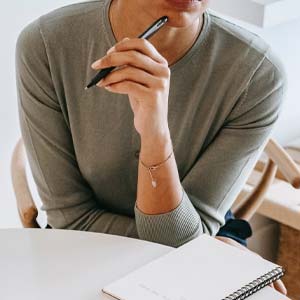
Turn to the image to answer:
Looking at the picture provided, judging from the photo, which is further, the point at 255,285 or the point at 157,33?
the point at 157,33

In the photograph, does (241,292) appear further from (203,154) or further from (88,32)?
(88,32)

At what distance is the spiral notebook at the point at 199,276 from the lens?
76 centimetres

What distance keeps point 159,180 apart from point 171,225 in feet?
0.23

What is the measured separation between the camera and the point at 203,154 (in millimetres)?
1079

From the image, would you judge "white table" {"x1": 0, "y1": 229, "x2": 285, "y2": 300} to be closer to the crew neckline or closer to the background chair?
the background chair

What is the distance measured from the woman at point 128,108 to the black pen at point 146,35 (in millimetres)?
91

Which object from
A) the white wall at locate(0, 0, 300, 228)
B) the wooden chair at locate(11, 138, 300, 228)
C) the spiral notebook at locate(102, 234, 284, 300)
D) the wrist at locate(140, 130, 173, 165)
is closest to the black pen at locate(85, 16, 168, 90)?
the wrist at locate(140, 130, 173, 165)

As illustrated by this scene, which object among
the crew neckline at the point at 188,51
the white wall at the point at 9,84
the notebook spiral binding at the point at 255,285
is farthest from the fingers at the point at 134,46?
the white wall at the point at 9,84

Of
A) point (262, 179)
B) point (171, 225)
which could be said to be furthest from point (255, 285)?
point (262, 179)

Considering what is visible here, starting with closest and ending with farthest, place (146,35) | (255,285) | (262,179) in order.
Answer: (255,285), (146,35), (262,179)

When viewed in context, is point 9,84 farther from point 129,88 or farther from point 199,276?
point 199,276

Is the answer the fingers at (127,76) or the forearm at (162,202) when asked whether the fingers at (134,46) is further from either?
the forearm at (162,202)

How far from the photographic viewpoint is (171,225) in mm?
978

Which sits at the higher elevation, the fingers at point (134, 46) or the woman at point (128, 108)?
the fingers at point (134, 46)
